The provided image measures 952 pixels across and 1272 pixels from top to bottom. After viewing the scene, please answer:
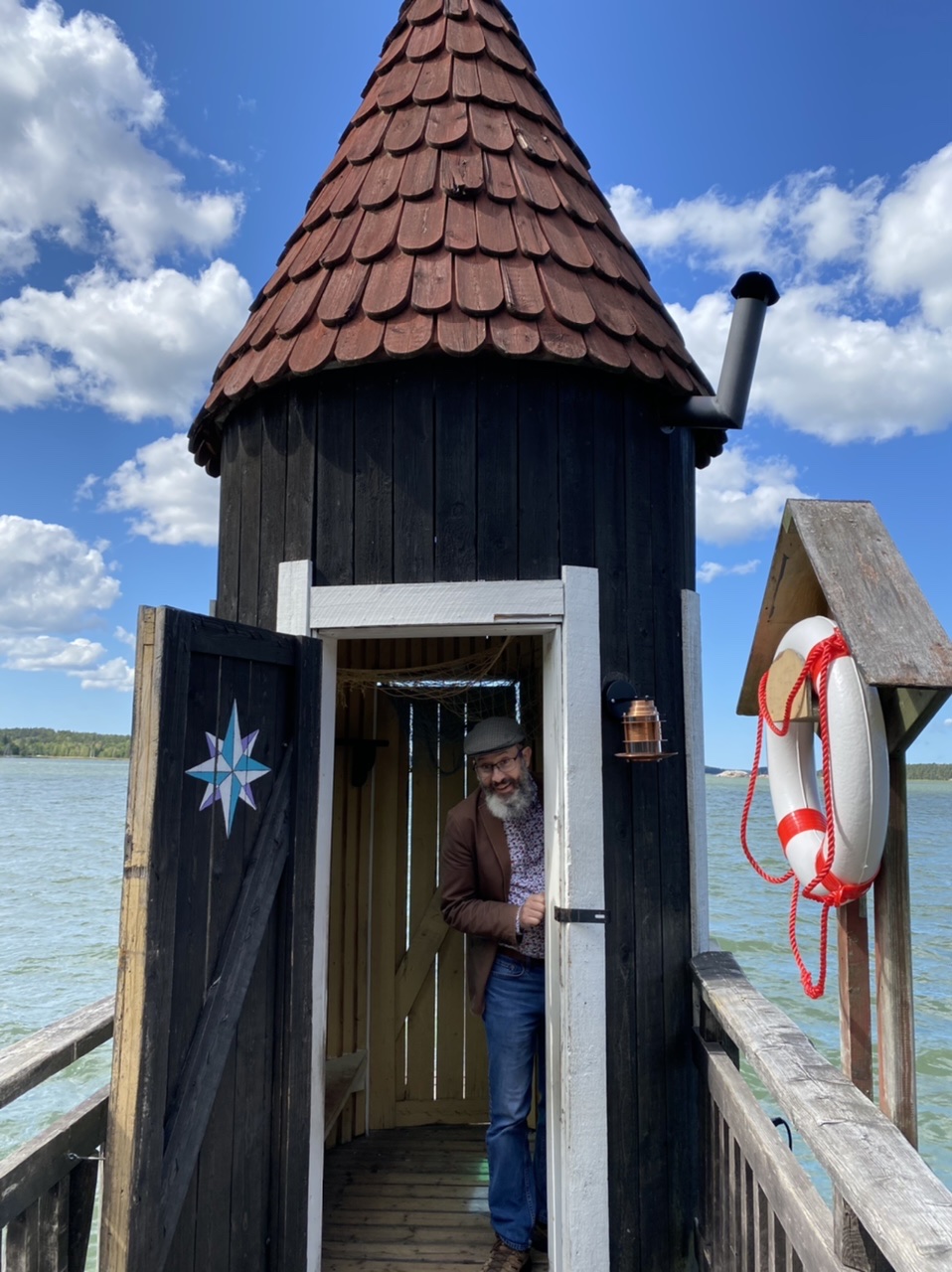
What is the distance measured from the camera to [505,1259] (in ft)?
9.34

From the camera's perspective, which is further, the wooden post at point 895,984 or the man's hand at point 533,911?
the man's hand at point 533,911

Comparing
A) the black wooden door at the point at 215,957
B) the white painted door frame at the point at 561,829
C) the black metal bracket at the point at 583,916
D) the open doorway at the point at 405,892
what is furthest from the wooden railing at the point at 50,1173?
the open doorway at the point at 405,892

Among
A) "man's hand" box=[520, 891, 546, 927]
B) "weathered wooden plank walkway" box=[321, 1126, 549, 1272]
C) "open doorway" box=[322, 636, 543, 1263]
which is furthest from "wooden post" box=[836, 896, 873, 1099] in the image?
"open doorway" box=[322, 636, 543, 1263]

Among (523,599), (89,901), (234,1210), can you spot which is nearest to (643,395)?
(523,599)

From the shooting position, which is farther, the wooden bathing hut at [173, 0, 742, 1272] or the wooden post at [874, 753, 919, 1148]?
the wooden bathing hut at [173, 0, 742, 1272]

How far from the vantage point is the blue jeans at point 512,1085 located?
2.83 m

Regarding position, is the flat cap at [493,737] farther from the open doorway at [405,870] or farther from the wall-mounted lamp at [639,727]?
the open doorway at [405,870]

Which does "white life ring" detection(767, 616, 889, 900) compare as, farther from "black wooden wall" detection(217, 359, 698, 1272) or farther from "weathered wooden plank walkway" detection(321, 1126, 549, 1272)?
"weathered wooden plank walkway" detection(321, 1126, 549, 1272)

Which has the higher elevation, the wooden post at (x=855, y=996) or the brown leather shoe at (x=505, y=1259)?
the wooden post at (x=855, y=996)

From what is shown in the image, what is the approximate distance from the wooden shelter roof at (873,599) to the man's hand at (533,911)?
49.1 inches

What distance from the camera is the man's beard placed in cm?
301

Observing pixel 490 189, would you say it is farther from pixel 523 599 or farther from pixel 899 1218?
pixel 899 1218

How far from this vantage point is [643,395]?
2.90 meters

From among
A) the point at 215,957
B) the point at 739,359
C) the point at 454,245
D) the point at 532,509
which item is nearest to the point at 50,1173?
the point at 215,957
